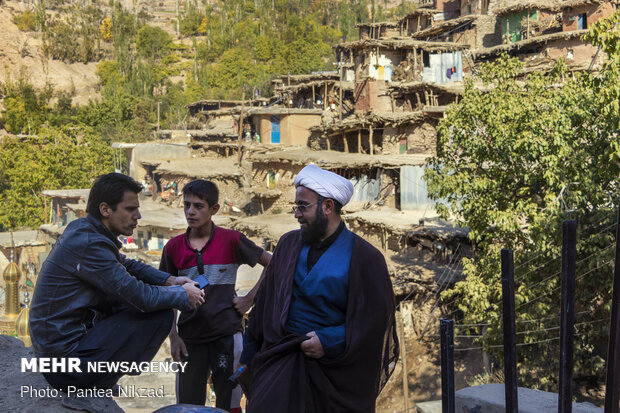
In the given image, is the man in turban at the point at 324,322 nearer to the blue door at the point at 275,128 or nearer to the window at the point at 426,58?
the window at the point at 426,58

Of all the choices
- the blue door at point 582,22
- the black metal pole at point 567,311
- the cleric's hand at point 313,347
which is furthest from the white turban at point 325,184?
the blue door at point 582,22

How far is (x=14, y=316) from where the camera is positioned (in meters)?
12.8

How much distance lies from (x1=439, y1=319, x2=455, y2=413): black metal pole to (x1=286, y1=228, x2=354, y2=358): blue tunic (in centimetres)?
55

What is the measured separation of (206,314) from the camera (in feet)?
11.1

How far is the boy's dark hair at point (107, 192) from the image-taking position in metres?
2.87

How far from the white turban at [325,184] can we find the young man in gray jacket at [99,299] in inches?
31.3

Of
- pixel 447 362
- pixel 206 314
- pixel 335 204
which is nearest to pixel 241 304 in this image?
pixel 206 314

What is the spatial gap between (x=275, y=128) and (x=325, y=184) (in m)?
25.6

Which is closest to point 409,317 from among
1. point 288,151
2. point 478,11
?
point 288,151

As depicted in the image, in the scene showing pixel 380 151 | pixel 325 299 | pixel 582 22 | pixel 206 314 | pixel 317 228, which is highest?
pixel 582 22

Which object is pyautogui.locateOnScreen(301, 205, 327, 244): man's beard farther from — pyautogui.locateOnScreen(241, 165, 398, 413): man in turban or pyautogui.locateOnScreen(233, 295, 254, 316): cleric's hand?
pyautogui.locateOnScreen(233, 295, 254, 316): cleric's hand

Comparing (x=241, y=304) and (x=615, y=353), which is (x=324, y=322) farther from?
(x=615, y=353)

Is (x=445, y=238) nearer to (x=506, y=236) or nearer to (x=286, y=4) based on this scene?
(x=506, y=236)

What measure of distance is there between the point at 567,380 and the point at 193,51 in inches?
3084
